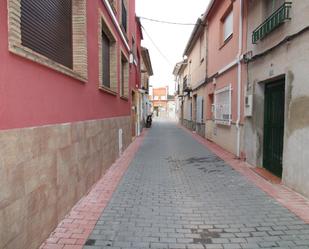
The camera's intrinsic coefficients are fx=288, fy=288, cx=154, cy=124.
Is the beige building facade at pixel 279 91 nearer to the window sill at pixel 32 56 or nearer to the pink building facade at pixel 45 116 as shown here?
the pink building facade at pixel 45 116

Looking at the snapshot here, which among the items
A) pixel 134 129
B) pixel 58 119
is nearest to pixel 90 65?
pixel 58 119

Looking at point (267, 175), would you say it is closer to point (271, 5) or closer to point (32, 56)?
point (271, 5)

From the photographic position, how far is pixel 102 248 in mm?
3039

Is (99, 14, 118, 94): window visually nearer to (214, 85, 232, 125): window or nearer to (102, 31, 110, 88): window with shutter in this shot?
(102, 31, 110, 88): window with shutter

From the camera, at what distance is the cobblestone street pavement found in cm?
322

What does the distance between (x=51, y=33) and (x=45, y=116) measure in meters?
1.29

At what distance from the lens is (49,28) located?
149 inches

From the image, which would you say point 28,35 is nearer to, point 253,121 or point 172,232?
point 172,232

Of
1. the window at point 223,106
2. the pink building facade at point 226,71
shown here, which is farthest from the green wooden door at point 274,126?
the window at point 223,106

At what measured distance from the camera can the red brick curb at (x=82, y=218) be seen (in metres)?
3.17

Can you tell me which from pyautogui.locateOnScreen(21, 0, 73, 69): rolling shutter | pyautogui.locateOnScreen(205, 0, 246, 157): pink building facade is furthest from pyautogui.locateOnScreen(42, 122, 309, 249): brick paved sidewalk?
pyautogui.locateOnScreen(205, 0, 246, 157): pink building facade

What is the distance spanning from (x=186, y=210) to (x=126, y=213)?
2.89 feet

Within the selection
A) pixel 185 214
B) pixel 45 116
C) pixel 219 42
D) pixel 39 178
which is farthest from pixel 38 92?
pixel 219 42

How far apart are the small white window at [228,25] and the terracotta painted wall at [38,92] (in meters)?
6.08
